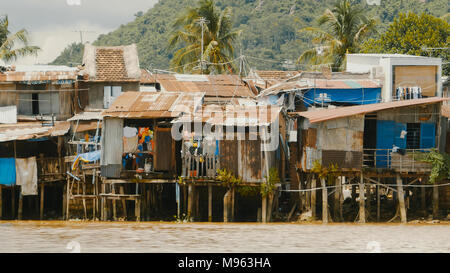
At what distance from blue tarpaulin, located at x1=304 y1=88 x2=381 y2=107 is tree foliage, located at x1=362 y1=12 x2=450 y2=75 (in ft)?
37.5

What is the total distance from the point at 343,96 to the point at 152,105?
371 inches

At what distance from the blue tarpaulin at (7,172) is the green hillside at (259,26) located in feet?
112

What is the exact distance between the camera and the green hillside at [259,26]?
227 feet

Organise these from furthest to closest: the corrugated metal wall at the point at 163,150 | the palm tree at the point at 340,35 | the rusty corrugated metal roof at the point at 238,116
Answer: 1. the palm tree at the point at 340,35
2. the corrugated metal wall at the point at 163,150
3. the rusty corrugated metal roof at the point at 238,116

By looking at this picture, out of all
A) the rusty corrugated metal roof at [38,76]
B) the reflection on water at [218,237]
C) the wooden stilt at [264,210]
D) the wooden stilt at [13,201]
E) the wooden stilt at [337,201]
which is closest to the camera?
the reflection on water at [218,237]

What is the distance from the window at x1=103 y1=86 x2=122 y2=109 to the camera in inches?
1367

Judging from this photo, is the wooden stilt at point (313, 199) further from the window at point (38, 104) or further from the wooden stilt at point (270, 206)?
the window at point (38, 104)

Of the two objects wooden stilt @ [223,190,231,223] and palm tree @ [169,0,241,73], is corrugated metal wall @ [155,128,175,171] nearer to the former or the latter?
wooden stilt @ [223,190,231,223]

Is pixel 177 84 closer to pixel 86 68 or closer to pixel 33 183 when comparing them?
pixel 86 68

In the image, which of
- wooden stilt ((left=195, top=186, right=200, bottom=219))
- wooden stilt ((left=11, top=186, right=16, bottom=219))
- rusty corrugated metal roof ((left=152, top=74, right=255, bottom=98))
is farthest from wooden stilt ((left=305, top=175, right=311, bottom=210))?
wooden stilt ((left=11, top=186, right=16, bottom=219))

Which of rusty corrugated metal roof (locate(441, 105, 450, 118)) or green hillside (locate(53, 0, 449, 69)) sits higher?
green hillside (locate(53, 0, 449, 69))

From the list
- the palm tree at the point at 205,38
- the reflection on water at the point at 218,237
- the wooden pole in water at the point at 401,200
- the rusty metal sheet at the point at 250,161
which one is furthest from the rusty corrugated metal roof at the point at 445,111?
the palm tree at the point at 205,38

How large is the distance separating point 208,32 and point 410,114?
20.9 meters

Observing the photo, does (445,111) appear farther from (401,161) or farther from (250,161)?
(250,161)
